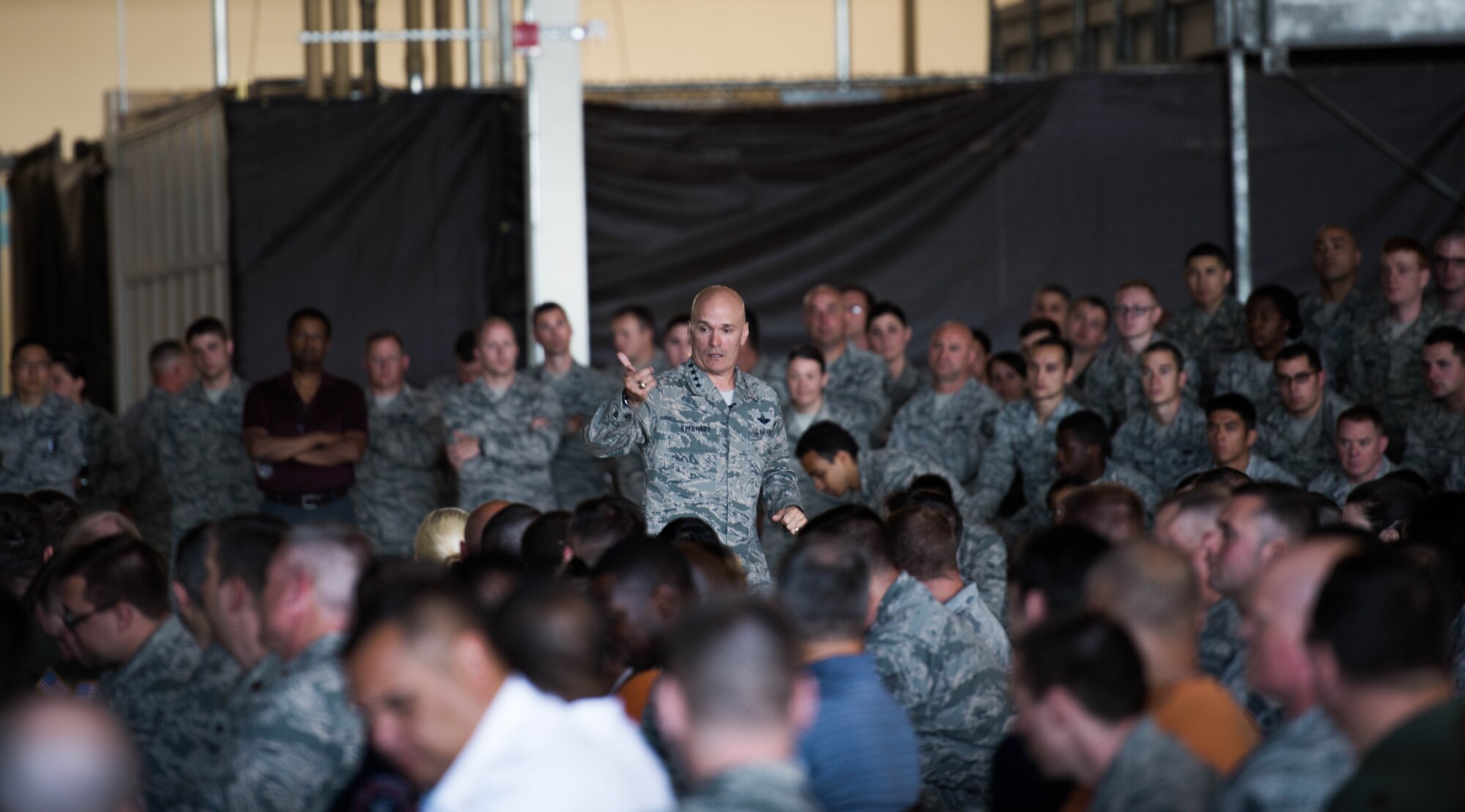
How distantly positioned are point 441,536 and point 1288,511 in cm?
275

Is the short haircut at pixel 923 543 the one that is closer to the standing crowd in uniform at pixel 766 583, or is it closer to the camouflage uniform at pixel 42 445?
the standing crowd in uniform at pixel 766 583

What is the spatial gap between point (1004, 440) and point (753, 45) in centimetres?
369

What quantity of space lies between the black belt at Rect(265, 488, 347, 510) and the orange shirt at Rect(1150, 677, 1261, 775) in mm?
4821

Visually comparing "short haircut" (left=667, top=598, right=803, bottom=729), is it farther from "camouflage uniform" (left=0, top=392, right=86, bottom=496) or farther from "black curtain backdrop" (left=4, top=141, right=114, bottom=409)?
"black curtain backdrop" (left=4, top=141, right=114, bottom=409)

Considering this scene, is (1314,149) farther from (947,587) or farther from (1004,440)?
(947,587)

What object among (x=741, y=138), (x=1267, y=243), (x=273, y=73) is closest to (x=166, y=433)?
(x=741, y=138)

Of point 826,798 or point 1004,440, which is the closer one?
point 826,798

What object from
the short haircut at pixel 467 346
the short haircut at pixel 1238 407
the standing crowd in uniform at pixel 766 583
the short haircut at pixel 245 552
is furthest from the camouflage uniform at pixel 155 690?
the short haircut at pixel 467 346

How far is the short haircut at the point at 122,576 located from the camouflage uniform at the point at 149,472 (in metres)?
4.20

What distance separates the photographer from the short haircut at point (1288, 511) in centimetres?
350

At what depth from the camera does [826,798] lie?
2977 millimetres

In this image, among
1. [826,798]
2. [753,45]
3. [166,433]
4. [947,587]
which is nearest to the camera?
[826,798]

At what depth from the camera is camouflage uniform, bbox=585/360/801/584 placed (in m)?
4.95

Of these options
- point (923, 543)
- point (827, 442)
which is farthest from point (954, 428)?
point (923, 543)
